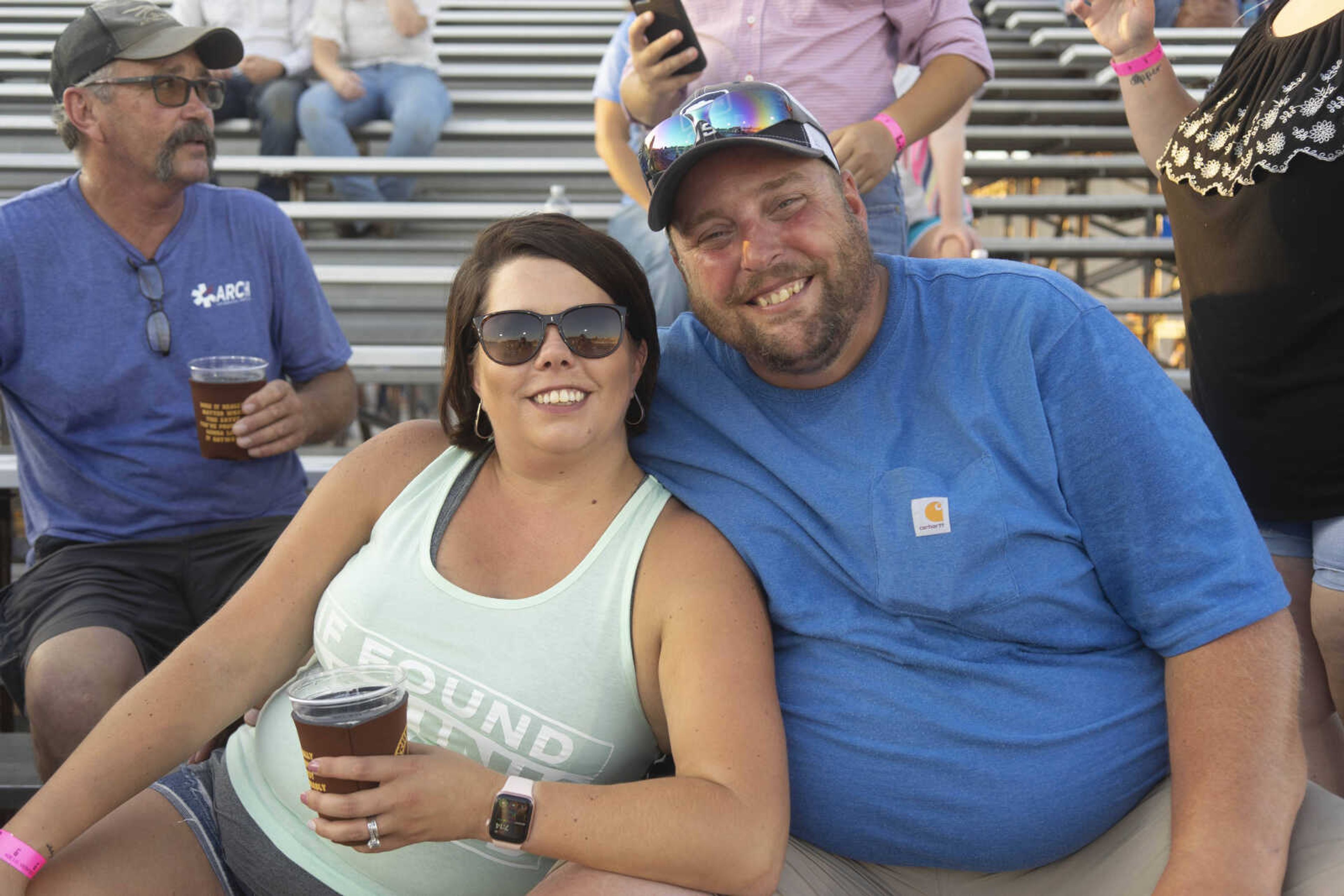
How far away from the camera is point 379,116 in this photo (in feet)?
19.7

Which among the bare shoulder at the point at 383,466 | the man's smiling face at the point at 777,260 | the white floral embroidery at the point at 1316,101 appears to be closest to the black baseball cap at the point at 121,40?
the bare shoulder at the point at 383,466

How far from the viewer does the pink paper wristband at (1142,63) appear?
95.7 inches

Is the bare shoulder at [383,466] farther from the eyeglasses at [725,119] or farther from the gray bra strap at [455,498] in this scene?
the eyeglasses at [725,119]

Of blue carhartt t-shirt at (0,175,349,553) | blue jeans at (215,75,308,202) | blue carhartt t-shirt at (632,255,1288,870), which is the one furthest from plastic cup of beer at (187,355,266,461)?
blue jeans at (215,75,308,202)

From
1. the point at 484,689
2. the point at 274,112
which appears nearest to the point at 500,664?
the point at 484,689

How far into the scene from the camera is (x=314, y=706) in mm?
1431

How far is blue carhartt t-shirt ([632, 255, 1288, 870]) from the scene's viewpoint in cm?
164

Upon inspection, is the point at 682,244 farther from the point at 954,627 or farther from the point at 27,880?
the point at 27,880

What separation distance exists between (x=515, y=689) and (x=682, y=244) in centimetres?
76

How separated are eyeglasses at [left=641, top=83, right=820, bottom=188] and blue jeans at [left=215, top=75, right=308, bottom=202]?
430 centimetres

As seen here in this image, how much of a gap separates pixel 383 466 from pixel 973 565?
3.14 ft

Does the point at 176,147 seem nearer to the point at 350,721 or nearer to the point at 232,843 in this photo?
the point at 232,843

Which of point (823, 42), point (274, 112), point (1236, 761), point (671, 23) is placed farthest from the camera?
point (274, 112)

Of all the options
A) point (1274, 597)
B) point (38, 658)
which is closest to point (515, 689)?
point (1274, 597)
